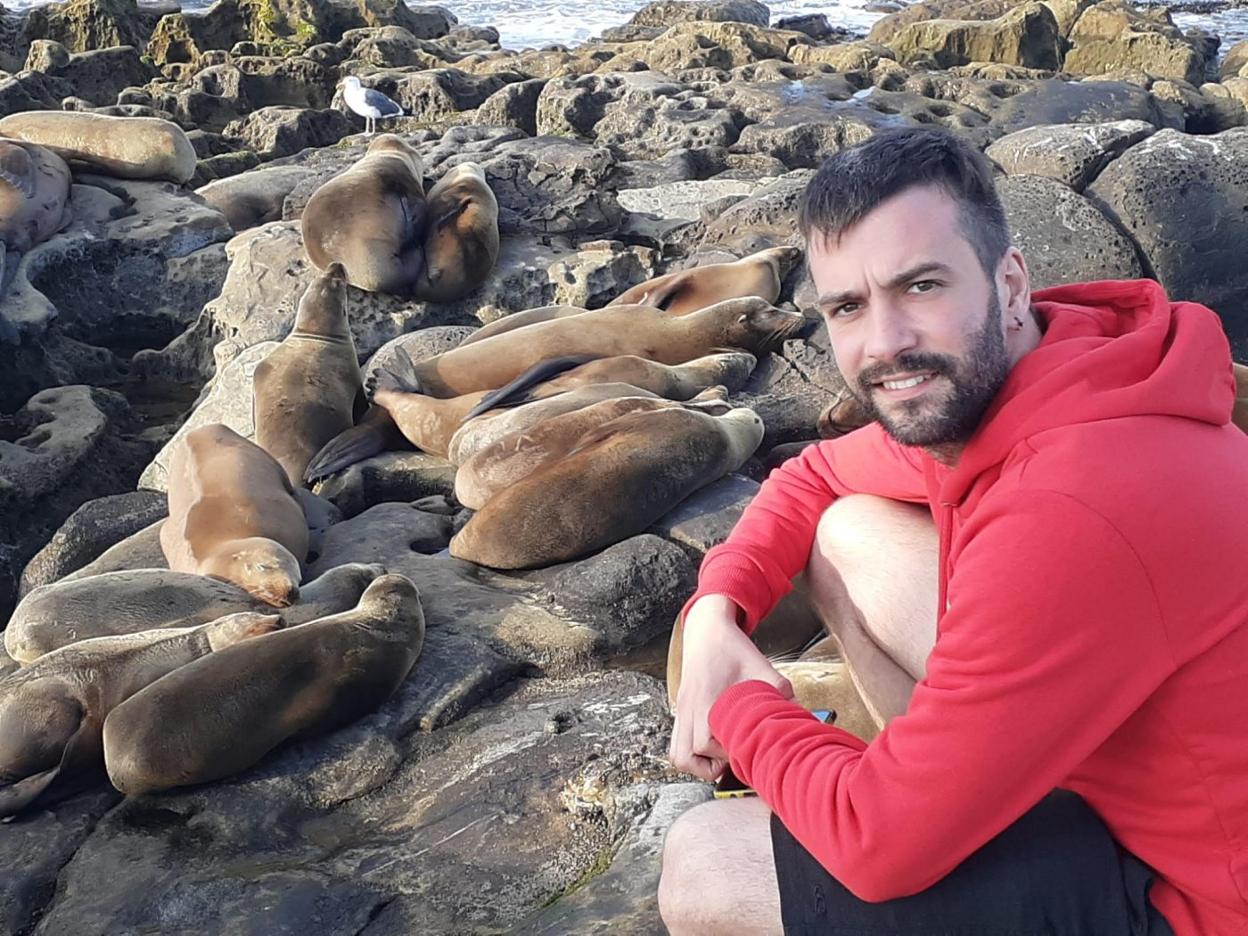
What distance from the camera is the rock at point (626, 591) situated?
13.5 ft

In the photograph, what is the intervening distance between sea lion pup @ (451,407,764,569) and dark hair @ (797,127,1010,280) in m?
2.44

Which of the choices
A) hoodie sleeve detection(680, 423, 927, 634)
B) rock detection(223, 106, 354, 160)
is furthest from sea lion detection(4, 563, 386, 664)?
rock detection(223, 106, 354, 160)

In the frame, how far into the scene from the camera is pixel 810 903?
1.89m

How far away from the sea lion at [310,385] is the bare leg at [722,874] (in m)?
3.75

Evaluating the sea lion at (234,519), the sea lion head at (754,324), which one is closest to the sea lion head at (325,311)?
the sea lion at (234,519)

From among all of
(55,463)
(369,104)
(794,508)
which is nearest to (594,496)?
(794,508)

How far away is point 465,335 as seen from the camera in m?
6.65

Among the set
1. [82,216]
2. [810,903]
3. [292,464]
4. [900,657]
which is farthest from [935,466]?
[82,216]

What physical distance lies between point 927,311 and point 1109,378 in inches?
12.3

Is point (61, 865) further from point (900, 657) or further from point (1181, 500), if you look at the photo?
point (1181, 500)

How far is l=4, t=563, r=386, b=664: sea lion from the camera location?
4.00 meters

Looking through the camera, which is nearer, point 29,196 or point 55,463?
point 55,463

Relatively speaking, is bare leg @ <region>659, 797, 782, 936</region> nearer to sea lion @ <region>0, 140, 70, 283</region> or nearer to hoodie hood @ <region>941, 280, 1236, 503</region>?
hoodie hood @ <region>941, 280, 1236, 503</region>

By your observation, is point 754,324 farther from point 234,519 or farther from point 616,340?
point 234,519
